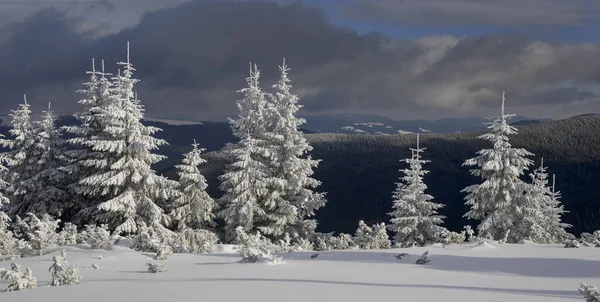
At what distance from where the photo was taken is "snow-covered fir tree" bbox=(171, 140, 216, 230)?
26672 millimetres

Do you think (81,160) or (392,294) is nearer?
(392,294)

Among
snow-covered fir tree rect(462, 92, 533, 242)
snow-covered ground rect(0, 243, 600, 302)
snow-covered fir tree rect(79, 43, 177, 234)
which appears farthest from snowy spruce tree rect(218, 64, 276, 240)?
snow-covered ground rect(0, 243, 600, 302)

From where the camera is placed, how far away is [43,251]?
49.1ft

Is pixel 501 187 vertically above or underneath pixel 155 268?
above

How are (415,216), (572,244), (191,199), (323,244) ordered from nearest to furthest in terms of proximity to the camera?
(572,244), (323,244), (191,199), (415,216)

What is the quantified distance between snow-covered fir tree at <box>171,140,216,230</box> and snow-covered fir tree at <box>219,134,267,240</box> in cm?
120

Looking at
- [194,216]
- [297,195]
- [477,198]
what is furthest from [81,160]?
[477,198]

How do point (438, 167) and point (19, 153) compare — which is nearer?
point (19, 153)

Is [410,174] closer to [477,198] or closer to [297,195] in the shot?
[477,198]

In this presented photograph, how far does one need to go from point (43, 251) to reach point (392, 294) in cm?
1153

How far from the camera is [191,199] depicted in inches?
1065

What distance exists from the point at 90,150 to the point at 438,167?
16004cm

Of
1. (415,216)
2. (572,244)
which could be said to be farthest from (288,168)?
(572,244)

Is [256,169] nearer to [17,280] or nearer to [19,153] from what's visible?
[19,153]
